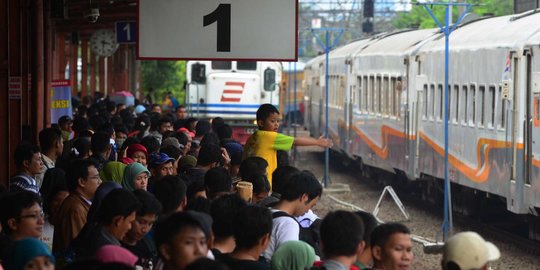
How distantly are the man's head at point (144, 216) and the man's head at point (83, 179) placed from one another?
4.91 ft

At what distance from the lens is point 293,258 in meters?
6.89

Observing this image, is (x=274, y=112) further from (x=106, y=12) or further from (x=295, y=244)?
(x=106, y=12)

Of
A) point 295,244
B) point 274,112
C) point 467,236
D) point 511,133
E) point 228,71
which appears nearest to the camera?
point 467,236

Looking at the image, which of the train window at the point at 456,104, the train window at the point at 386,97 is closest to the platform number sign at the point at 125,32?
the train window at the point at 386,97

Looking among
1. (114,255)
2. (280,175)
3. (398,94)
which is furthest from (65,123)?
(114,255)

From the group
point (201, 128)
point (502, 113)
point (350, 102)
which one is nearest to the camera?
point (201, 128)

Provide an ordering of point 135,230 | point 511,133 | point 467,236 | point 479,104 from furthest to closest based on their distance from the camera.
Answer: point 479,104
point 511,133
point 135,230
point 467,236

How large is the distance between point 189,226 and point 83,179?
2.95 metres

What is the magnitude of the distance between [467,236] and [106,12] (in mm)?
16801

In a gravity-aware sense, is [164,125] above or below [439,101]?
below

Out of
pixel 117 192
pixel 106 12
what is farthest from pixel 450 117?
pixel 117 192

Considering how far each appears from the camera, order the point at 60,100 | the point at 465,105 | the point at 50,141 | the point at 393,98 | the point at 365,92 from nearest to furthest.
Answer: the point at 50,141 < the point at 60,100 < the point at 465,105 < the point at 393,98 < the point at 365,92

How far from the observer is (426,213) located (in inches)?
893

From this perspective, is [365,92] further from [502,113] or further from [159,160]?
[159,160]
